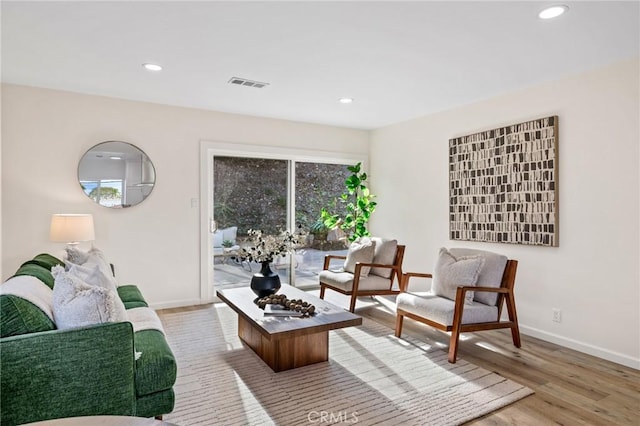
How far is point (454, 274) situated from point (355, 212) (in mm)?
2605

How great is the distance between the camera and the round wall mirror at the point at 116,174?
4.15 m

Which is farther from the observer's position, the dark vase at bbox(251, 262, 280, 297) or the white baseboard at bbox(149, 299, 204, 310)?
the white baseboard at bbox(149, 299, 204, 310)

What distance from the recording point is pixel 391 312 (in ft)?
14.6

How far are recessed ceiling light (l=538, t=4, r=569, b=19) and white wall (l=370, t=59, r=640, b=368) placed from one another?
3.94 ft

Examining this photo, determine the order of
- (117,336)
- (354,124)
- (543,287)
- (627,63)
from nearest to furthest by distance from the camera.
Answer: (117,336) → (627,63) → (543,287) → (354,124)

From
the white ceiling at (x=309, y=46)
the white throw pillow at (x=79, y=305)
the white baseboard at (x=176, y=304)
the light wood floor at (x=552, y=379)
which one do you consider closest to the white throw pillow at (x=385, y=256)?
the light wood floor at (x=552, y=379)

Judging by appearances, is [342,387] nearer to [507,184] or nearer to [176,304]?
[507,184]

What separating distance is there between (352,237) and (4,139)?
428 centimetres

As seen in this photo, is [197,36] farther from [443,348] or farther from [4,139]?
[443,348]

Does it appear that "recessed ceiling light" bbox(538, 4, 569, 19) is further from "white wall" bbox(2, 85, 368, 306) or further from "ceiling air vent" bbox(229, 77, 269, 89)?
"white wall" bbox(2, 85, 368, 306)

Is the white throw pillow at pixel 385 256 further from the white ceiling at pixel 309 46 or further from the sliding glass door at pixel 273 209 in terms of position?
the white ceiling at pixel 309 46

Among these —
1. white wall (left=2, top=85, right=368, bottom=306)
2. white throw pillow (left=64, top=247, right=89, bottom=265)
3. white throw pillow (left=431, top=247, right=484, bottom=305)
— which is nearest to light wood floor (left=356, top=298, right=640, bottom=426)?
white throw pillow (left=431, top=247, right=484, bottom=305)

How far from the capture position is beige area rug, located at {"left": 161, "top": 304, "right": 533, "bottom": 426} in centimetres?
225

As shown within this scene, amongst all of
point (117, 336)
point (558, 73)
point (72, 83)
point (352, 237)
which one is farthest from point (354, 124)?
point (117, 336)
